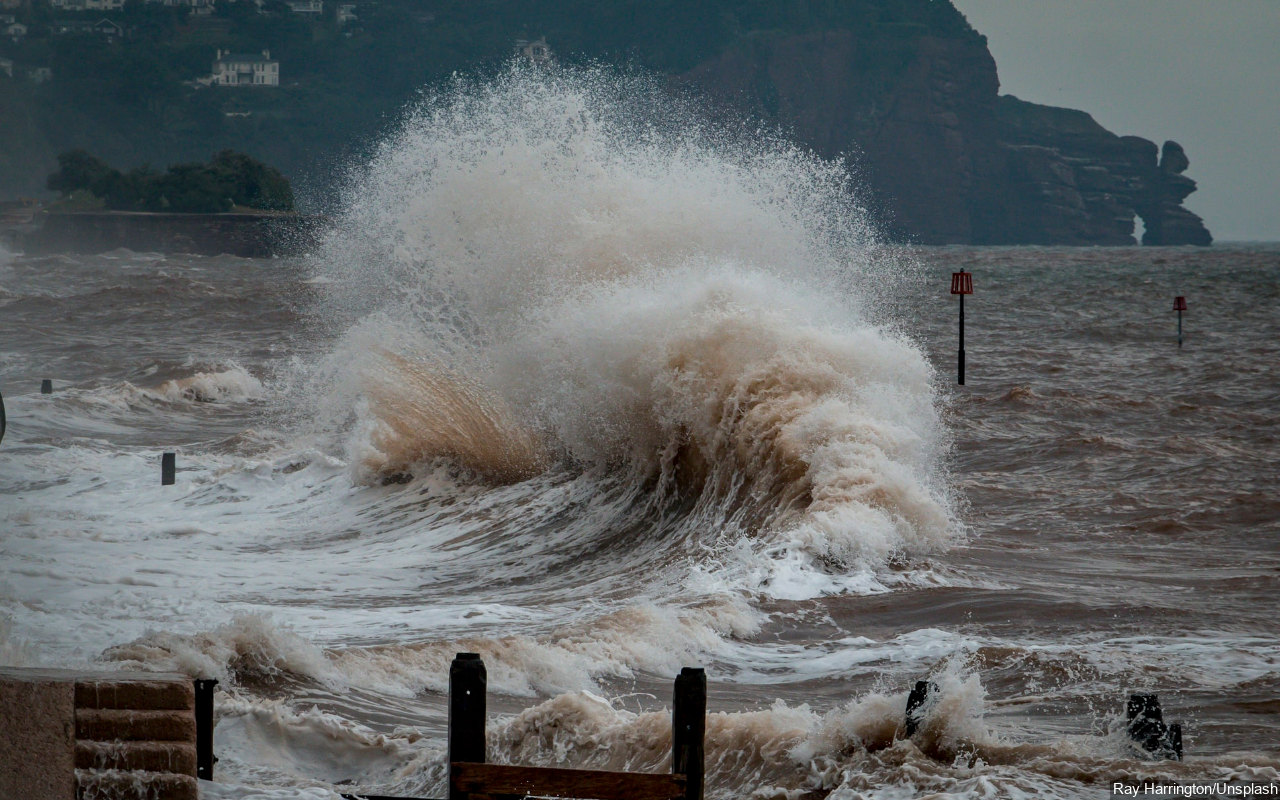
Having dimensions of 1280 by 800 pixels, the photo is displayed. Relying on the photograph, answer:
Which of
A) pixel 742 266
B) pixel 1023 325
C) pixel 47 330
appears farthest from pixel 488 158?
pixel 1023 325

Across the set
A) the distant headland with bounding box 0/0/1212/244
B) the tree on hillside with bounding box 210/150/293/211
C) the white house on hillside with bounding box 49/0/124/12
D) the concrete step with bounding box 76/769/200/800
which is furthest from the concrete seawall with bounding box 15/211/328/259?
the concrete step with bounding box 76/769/200/800

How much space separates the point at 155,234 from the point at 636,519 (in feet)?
337

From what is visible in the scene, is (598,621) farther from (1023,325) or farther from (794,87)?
(794,87)

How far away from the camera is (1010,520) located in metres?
11.7

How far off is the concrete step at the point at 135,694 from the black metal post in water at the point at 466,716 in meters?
0.82

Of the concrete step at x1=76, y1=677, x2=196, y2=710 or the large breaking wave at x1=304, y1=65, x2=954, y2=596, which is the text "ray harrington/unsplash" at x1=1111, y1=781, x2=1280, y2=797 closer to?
the concrete step at x1=76, y1=677, x2=196, y2=710

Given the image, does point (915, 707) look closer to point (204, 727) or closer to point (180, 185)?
point (204, 727)

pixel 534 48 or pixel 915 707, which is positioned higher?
pixel 534 48

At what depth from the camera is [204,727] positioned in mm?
4789

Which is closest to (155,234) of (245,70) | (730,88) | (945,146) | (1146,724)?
(245,70)

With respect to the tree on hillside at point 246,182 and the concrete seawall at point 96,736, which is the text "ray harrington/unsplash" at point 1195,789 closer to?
the concrete seawall at point 96,736

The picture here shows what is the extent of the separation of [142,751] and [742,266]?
10409mm

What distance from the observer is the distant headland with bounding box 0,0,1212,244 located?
152 m

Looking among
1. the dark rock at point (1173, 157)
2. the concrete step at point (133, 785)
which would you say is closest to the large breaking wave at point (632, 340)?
the concrete step at point (133, 785)
